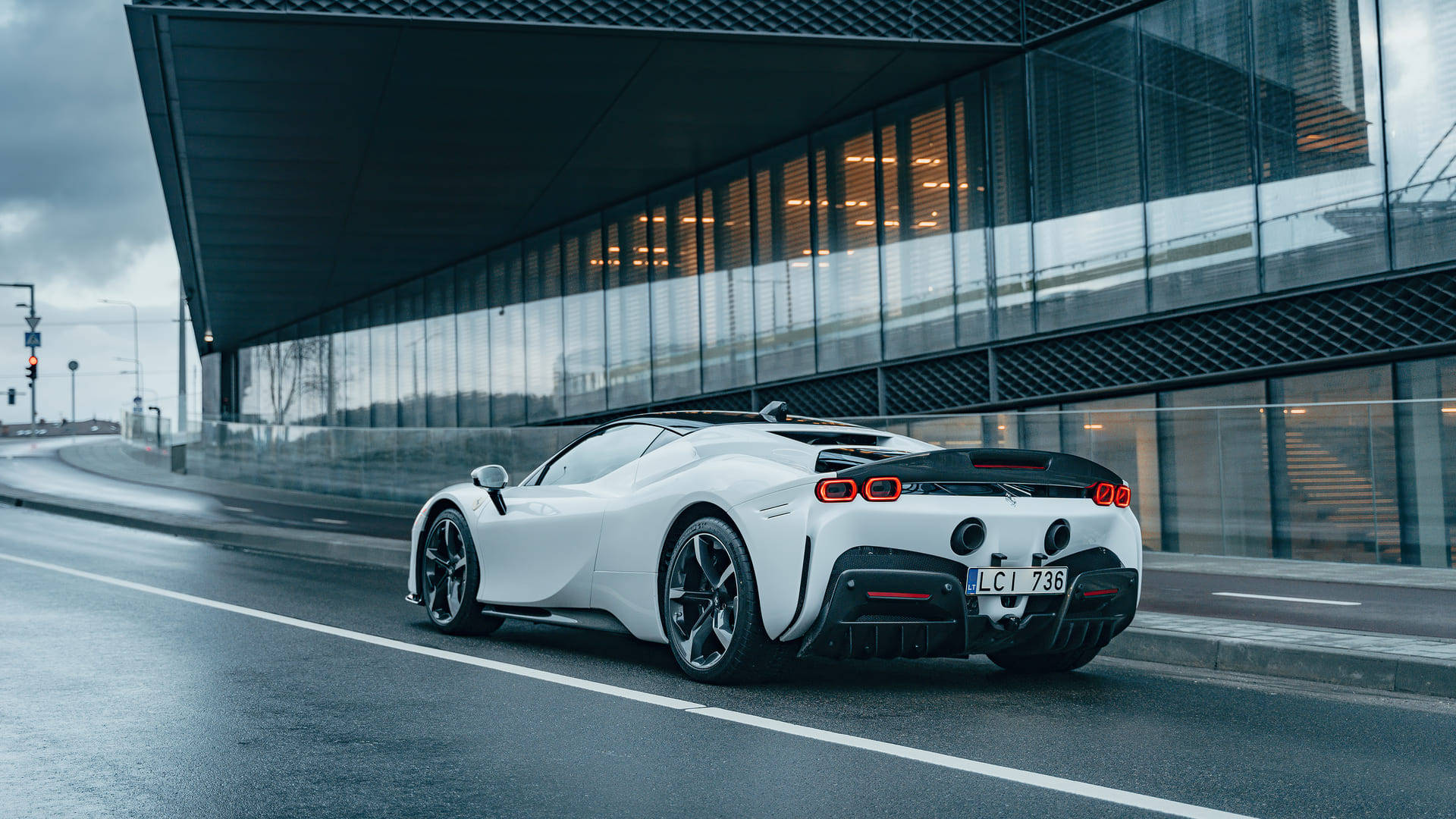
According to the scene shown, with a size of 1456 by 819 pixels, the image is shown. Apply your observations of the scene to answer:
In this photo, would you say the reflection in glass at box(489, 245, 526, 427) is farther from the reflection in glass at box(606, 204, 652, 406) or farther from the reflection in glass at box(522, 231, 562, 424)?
the reflection in glass at box(606, 204, 652, 406)

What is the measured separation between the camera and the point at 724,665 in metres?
5.97

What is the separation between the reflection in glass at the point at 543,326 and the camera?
3114 centimetres

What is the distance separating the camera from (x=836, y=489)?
566cm

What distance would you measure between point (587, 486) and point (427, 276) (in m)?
31.8

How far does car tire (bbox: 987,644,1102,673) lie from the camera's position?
6.59 metres

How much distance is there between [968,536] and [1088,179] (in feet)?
44.4

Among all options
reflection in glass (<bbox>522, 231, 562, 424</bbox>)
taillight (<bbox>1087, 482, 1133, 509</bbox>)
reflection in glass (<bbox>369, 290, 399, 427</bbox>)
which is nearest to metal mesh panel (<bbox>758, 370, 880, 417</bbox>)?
reflection in glass (<bbox>522, 231, 562, 424</bbox>)

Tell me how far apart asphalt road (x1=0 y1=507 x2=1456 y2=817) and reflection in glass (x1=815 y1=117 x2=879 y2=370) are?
14587 millimetres

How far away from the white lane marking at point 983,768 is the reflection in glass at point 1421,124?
12.0 meters

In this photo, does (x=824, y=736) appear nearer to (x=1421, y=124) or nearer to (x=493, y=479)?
(x=493, y=479)

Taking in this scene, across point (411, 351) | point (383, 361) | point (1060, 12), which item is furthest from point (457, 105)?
point (383, 361)

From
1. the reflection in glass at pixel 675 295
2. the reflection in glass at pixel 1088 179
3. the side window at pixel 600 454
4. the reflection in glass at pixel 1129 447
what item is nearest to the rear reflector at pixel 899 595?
the side window at pixel 600 454

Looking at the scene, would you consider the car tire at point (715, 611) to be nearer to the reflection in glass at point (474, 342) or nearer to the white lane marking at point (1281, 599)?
the white lane marking at point (1281, 599)

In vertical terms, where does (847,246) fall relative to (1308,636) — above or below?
above
